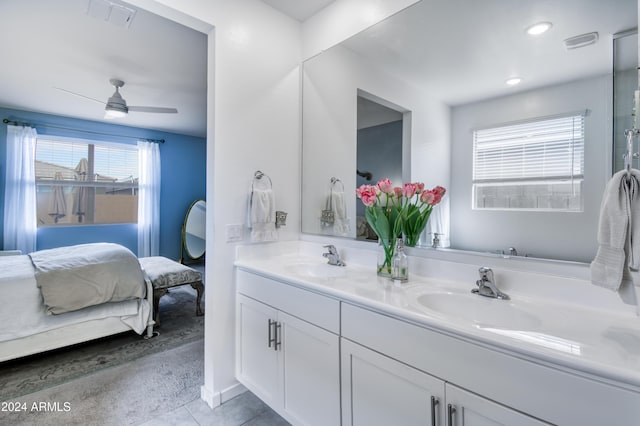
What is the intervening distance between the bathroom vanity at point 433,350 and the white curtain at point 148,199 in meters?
4.19

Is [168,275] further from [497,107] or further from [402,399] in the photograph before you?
[497,107]

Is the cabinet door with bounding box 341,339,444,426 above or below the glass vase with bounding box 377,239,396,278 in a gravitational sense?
below

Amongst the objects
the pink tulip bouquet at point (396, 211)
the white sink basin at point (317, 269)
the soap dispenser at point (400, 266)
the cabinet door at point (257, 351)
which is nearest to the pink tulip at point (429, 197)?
the pink tulip bouquet at point (396, 211)

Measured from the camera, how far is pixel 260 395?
167 cm

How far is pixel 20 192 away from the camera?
4.09 meters

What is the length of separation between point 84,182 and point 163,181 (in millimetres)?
1145

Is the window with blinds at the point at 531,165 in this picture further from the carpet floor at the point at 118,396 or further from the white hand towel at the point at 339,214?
the carpet floor at the point at 118,396

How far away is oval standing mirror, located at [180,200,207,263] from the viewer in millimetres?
5633

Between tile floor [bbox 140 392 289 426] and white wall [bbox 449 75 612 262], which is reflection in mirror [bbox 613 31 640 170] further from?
tile floor [bbox 140 392 289 426]

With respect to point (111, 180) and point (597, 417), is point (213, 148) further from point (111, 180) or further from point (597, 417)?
point (111, 180)

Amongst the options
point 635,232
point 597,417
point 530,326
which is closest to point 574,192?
point 635,232

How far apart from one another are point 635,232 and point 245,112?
1889 mm

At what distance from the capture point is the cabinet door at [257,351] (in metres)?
1.59

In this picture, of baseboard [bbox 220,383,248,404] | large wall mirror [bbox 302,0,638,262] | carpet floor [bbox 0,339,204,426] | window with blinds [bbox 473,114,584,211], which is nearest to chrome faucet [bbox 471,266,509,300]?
large wall mirror [bbox 302,0,638,262]
